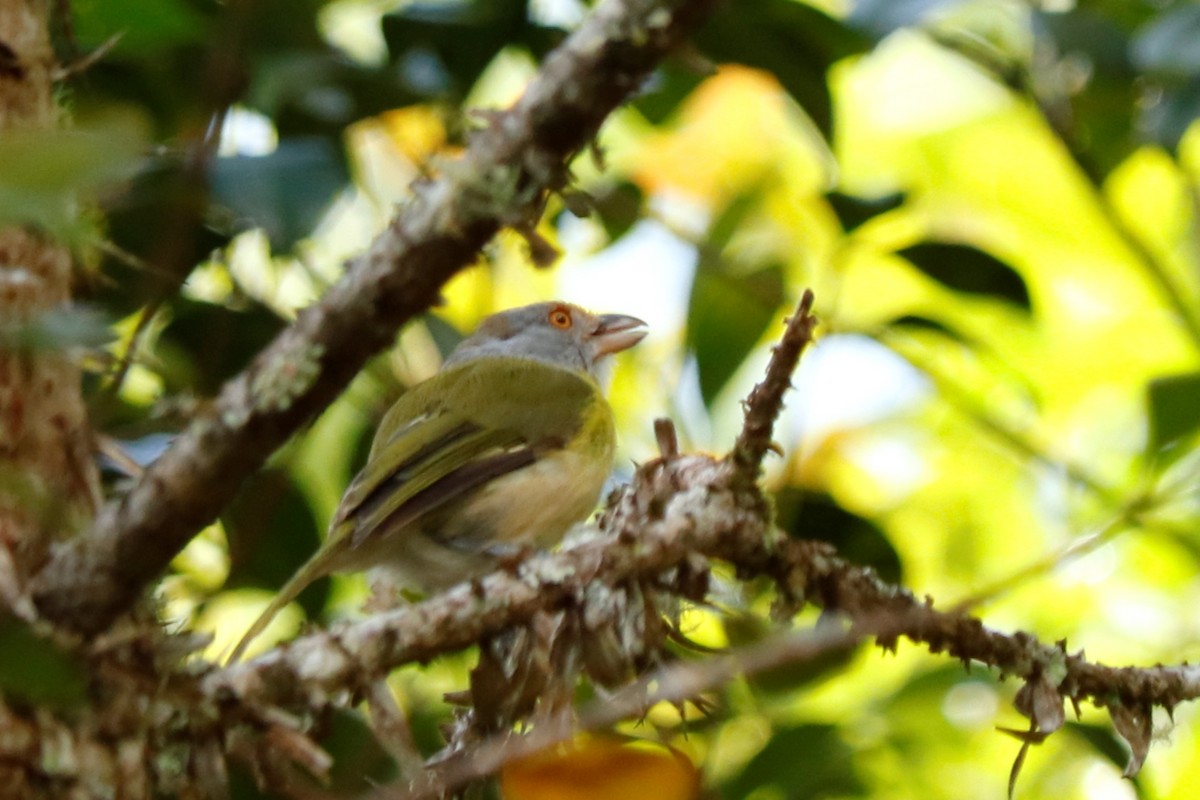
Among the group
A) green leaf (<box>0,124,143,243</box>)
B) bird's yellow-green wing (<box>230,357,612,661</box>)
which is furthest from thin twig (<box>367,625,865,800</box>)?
green leaf (<box>0,124,143,243</box>)

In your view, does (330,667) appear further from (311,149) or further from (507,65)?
(507,65)

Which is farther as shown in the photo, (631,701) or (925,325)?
(925,325)

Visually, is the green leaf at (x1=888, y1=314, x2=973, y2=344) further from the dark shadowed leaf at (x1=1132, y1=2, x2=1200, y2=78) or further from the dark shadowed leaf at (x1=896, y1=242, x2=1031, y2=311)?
the dark shadowed leaf at (x1=1132, y1=2, x2=1200, y2=78)

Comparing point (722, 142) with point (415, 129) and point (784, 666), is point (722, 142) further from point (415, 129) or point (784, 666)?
point (784, 666)

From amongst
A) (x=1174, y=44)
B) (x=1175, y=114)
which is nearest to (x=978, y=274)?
(x=1175, y=114)

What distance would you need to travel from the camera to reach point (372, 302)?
5.73 feet

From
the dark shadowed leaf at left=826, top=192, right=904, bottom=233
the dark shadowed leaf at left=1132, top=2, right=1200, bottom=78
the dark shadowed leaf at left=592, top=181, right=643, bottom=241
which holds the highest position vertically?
the dark shadowed leaf at left=1132, top=2, right=1200, bottom=78

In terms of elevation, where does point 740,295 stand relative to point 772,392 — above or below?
below

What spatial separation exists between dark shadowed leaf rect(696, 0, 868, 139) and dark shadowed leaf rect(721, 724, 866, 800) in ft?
4.85

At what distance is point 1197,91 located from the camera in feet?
11.1

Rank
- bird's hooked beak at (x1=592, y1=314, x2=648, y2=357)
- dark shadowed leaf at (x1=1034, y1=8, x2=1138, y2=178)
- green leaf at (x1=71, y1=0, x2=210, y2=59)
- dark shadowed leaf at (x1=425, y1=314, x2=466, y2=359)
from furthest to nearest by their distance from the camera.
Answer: bird's hooked beak at (x1=592, y1=314, x2=648, y2=357) < dark shadowed leaf at (x1=425, y1=314, x2=466, y2=359) < dark shadowed leaf at (x1=1034, y1=8, x2=1138, y2=178) < green leaf at (x1=71, y1=0, x2=210, y2=59)

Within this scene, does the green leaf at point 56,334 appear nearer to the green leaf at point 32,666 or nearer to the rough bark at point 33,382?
the green leaf at point 32,666

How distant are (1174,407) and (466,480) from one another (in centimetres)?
158

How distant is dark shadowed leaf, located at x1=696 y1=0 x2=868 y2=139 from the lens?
3555mm
